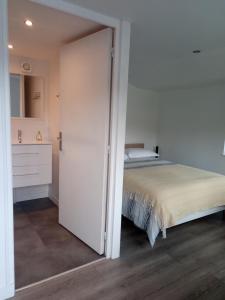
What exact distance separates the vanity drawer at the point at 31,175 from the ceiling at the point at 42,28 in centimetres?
161

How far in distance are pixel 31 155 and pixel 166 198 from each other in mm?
1981

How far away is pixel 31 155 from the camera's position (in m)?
3.35

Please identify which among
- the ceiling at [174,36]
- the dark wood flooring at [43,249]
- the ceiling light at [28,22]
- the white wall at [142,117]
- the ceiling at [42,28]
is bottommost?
the dark wood flooring at [43,249]

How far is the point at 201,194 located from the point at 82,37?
231 cm

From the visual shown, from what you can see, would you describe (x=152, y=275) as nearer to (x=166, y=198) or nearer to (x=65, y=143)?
(x=166, y=198)

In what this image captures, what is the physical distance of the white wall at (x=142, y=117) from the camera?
5066mm

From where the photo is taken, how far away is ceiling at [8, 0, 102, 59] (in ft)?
6.24

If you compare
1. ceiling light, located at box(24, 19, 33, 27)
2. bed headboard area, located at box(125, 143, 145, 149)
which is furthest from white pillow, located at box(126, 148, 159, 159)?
ceiling light, located at box(24, 19, 33, 27)

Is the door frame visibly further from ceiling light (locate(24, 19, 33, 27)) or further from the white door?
ceiling light (locate(24, 19, 33, 27))

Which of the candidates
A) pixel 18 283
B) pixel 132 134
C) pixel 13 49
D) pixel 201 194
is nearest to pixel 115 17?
pixel 13 49

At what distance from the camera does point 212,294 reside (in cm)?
191

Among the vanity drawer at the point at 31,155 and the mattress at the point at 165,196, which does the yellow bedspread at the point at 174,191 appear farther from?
the vanity drawer at the point at 31,155

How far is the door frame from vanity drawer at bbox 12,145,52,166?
5.10 ft

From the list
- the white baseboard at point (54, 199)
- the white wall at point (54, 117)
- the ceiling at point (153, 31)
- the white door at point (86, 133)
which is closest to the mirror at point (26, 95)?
the white wall at point (54, 117)
